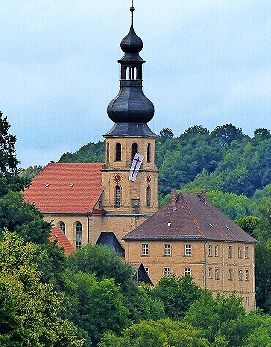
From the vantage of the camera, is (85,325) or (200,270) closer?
(85,325)

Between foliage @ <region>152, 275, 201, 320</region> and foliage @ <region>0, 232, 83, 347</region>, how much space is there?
44092 millimetres

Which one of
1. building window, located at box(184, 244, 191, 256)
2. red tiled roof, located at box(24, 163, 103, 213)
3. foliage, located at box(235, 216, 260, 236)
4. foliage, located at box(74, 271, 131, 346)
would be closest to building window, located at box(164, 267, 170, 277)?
building window, located at box(184, 244, 191, 256)

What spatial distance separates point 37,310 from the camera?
43.2 meters

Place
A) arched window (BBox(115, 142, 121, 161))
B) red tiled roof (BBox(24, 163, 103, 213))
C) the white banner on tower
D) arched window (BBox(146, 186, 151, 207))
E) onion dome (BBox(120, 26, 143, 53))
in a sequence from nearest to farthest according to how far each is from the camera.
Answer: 1. red tiled roof (BBox(24, 163, 103, 213))
2. the white banner on tower
3. arched window (BBox(115, 142, 121, 161))
4. onion dome (BBox(120, 26, 143, 53))
5. arched window (BBox(146, 186, 151, 207))

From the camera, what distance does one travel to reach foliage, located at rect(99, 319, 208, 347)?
75.2 m

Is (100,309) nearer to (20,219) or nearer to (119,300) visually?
(119,300)

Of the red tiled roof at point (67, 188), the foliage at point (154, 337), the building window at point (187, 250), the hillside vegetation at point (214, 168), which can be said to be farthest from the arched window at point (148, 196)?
the hillside vegetation at point (214, 168)

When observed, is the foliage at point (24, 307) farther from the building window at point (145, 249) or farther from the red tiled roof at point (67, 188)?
the red tiled roof at point (67, 188)

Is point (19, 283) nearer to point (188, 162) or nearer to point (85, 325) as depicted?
point (85, 325)

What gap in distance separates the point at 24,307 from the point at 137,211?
66.2 metres

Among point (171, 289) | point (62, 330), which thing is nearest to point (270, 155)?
point (171, 289)

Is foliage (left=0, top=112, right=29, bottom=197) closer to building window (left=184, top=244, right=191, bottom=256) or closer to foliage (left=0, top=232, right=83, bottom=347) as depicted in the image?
building window (left=184, top=244, right=191, bottom=256)

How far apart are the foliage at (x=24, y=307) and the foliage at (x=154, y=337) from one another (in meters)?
28.6

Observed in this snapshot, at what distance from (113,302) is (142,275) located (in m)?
18.4
